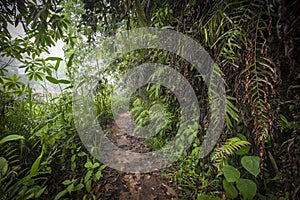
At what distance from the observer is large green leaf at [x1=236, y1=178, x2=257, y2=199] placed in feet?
2.51

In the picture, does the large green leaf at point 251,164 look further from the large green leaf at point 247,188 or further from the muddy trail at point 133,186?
the muddy trail at point 133,186

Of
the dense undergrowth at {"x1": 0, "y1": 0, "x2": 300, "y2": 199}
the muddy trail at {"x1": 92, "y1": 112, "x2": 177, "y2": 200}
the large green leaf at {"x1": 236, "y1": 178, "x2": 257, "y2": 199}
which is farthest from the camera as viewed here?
the muddy trail at {"x1": 92, "y1": 112, "x2": 177, "y2": 200}

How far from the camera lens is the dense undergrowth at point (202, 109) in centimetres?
65

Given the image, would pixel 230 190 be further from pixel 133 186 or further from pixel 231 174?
pixel 133 186

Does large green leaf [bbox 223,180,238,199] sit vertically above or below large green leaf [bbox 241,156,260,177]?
below

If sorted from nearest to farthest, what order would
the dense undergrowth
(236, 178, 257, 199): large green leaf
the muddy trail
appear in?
the dense undergrowth, (236, 178, 257, 199): large green leaf, the muddy trail

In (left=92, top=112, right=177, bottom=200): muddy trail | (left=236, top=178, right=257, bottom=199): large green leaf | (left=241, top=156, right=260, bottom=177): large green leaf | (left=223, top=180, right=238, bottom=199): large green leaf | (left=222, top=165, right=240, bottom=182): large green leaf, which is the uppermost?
(left=241, top=156, right=260, bottom=177): large green leaf

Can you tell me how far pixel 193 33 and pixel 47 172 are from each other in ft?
4.18

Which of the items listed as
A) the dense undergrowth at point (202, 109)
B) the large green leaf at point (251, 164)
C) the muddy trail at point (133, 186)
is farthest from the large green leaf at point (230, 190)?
the muddy trail at point (133, 186)

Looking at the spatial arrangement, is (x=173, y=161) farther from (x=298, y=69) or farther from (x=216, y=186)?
(x=298, y=69)

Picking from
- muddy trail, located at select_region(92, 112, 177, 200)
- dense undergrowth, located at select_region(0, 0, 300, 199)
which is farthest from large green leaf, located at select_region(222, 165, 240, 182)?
muddy trail, located at select_region(92, 112, 177, 200)

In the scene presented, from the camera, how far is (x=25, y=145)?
117 cm

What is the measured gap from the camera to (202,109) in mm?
1093

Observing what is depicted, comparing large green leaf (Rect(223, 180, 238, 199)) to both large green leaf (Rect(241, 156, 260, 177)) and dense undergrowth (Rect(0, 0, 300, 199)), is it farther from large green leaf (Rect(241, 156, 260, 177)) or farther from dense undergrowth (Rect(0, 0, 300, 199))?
large green leaf (Rect(241, 156, 260, 177))
